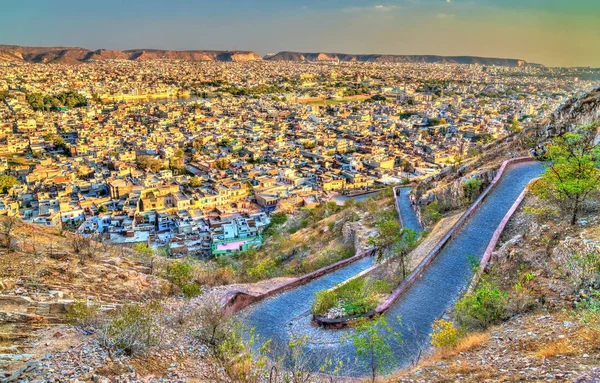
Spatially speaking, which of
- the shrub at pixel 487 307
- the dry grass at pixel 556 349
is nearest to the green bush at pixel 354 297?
the shrub at pixel 487 307

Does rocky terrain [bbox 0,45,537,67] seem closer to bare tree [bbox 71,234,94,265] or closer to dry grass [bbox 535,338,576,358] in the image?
bare tree [bbox 71,234,94,265]

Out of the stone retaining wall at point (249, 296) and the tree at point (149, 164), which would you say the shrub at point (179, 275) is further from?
the tree at point (149, 164)

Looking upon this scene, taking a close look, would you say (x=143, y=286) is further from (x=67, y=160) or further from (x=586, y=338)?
(x=67, y=160)

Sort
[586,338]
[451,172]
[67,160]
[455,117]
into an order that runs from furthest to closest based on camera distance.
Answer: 1. [455,117]
2. [67,160]
3. [451,172]
4. [586,338]

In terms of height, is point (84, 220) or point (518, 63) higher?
point (518, 63)

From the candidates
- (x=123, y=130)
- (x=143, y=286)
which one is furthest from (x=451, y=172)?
(x=123, y=130)

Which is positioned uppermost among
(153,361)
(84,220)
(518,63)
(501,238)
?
(518,63)
